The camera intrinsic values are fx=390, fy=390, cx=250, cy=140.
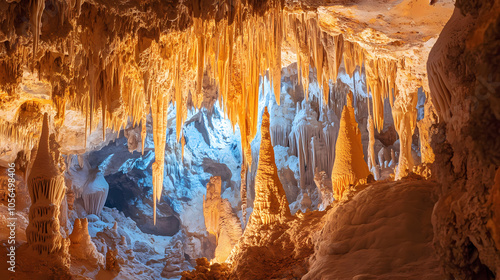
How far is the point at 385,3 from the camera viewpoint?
5945mm

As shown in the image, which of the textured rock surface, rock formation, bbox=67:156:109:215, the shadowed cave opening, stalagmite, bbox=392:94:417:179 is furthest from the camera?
the shadowed cave opening

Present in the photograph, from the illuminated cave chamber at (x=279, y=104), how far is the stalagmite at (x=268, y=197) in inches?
1.0

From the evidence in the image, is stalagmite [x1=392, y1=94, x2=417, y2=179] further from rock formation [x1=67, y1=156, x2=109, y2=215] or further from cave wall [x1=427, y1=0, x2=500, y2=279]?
rock formation [x1=67, y1=156, x2=109, y2=215]

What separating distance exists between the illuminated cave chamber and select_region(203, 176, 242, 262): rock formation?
57 millimetres

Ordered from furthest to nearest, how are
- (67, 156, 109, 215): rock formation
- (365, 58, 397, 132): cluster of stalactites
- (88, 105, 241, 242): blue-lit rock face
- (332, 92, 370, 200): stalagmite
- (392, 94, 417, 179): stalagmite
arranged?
(88, 105, 241, 242): blue-lit rock face, (67, 156, 109, 215): rock formation, (392, 94, 417, 179): stalagmite, (365, 58, 397, 132): cluster of stalactites, (332, 92, 370, 200): stalagmite

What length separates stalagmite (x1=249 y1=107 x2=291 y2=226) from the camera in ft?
23.0

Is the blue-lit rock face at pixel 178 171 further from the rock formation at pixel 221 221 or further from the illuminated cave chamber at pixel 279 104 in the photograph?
the rock formation at pixel 221 221

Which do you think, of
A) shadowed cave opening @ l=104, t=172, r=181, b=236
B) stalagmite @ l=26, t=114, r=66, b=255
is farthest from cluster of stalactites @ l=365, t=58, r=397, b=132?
shadowed cave opening @ l=104, t=172, r=181, b=236

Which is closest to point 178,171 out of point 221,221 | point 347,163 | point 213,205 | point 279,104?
point 213,205

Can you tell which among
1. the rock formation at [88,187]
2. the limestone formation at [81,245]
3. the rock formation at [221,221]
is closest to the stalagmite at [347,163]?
the rock formation at [221,221]

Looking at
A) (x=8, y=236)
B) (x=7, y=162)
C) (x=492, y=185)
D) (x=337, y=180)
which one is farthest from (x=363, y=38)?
(x=7, y=162)

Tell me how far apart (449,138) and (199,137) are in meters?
21.1

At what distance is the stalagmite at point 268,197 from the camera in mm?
7012

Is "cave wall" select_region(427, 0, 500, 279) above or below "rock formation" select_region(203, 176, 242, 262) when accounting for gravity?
above
